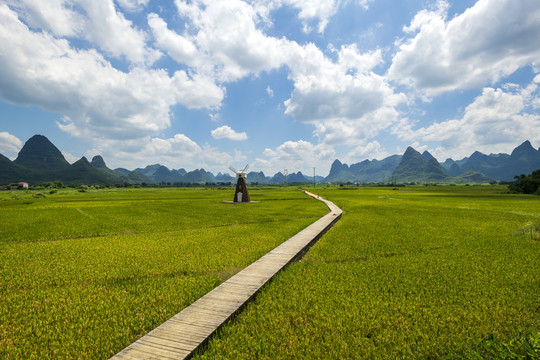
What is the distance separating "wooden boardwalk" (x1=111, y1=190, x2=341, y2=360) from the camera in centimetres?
482

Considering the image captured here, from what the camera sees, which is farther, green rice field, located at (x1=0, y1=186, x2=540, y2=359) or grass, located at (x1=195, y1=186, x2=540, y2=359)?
green rice field, located at (x1=0, y1=186, x2=540, y2=359)

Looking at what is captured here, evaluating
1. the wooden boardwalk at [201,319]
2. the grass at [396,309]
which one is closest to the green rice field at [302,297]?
the grass at [396,309]

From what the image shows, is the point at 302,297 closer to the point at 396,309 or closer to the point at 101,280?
the point at 396,309

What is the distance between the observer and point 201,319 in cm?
598

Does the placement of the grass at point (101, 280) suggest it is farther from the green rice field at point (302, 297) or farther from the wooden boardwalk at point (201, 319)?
the wooden boardwalk at point (201, 319)

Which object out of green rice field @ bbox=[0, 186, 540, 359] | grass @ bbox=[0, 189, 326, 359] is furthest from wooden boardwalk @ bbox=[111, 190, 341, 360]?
grass @ bbox=[0, 189, 326, 359]

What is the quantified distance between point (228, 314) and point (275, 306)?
147 cm

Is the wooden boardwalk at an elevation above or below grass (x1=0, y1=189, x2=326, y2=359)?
above

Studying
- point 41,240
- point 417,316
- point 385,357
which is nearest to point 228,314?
point 385,357

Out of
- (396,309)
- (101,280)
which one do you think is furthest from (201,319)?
(101,280)

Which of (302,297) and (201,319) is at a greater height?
(201,319)

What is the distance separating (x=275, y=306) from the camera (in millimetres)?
6930

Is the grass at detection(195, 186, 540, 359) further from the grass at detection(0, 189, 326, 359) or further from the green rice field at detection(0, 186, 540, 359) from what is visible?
the grass at detection(0, 189, 326, 359)

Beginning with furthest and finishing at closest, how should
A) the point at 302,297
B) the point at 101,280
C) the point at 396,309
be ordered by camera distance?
the point at 101,280 → the point at 302,297 → the point at 396,309
